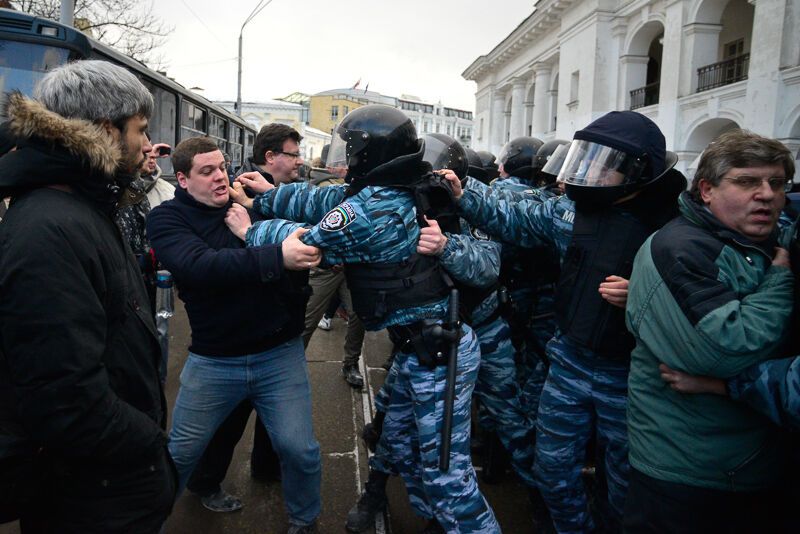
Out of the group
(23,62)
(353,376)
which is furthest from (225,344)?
(23,62)

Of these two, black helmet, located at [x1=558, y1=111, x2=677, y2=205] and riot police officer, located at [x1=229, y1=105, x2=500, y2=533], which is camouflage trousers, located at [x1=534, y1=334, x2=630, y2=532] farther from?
black helmet, located at [x1=558, y1=111, x2=677, y2=205]

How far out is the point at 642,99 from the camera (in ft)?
59.2

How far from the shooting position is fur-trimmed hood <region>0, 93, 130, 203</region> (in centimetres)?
133

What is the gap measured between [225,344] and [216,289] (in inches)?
9.6

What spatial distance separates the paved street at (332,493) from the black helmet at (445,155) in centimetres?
190

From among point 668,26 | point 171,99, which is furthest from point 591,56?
point 171,99

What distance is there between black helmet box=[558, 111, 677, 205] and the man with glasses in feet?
5.86

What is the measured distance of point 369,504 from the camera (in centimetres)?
284

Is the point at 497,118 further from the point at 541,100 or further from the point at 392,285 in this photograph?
the point at 392,285

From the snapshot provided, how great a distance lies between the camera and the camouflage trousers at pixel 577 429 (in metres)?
2.41

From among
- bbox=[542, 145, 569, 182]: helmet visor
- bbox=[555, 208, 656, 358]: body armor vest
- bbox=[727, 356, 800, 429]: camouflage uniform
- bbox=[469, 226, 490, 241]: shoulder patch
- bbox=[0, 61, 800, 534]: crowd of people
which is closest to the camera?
bbox=[0, 61, 800, 534]: crowd of people

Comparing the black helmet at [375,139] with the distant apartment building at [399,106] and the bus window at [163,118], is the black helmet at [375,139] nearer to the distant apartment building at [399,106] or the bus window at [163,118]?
the bus window at [163,118]

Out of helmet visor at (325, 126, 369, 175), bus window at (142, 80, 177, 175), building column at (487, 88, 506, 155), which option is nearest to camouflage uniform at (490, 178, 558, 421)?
helmet visor at (325, 126, 369, 175)

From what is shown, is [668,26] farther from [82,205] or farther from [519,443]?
[82,205]
